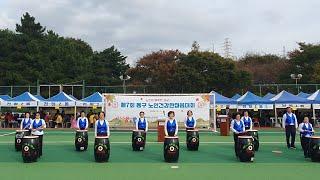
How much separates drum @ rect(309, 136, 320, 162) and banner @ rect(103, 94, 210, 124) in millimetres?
13169

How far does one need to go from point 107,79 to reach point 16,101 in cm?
2531

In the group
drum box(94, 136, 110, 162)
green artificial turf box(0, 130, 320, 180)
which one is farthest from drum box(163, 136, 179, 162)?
drum box(94, 136, 110, 162)

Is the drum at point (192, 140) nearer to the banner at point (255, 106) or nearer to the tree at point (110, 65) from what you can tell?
the banner at point (255, 106)

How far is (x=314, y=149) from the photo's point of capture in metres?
13.2

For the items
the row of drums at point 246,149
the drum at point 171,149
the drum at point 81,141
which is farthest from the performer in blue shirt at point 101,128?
the row of drums at point 246,149

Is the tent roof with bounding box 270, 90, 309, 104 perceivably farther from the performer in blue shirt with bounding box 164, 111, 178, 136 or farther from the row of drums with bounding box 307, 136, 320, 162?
the performer in blue shirt with bounding box 164, 111, 178, 136

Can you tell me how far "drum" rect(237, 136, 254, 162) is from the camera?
13086mm

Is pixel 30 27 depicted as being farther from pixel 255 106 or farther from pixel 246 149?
pixel 246 149

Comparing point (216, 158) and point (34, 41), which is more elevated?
point (34, 41)
